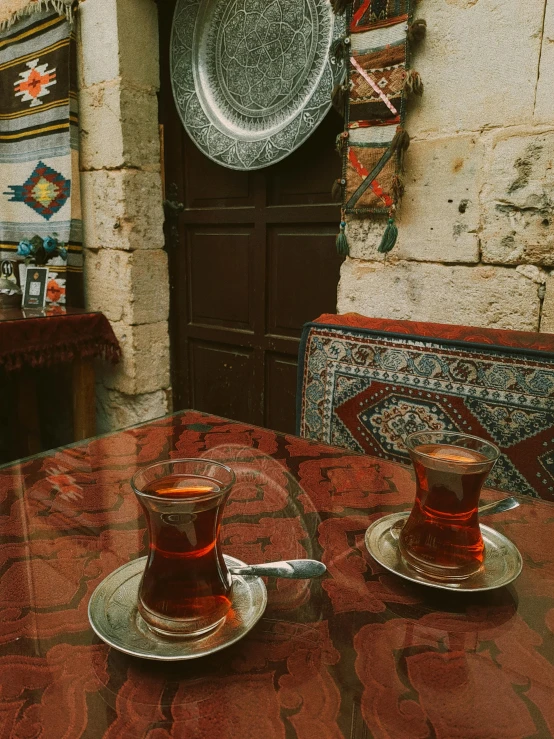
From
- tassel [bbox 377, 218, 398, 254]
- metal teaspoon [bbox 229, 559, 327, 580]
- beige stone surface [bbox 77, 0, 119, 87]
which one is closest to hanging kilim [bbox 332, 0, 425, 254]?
tassel [bbox 377, 218, 398, 254]

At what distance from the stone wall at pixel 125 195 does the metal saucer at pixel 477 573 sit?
2495mm

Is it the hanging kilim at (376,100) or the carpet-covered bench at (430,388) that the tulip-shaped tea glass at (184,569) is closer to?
the carpet-covered bench at (430,388)

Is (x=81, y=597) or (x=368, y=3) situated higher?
(x=368, y=3)

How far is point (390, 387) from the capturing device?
163 centimetres

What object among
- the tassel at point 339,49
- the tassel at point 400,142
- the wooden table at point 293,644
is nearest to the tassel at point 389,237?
the tassel at point 400,142

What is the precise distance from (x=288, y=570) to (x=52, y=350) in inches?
95.4

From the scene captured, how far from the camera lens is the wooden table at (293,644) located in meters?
0.42

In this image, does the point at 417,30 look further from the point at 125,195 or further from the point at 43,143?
the point at 43,143

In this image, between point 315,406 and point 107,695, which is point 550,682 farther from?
point 315,406

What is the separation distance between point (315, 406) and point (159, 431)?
2.44 feet

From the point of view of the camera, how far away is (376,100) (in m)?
1.95

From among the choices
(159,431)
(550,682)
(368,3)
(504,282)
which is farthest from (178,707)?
(368,3)

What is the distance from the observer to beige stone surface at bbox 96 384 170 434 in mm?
3160

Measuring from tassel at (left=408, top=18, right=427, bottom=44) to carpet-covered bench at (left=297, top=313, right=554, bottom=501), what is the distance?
3.27 feet
